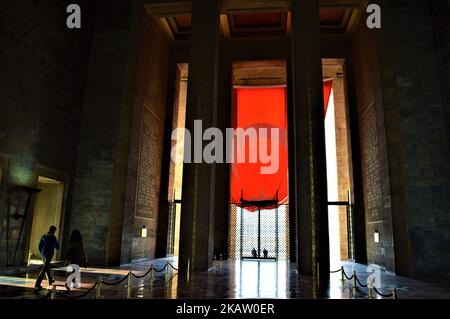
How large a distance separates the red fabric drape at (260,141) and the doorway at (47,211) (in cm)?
758

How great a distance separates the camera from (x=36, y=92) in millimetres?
10211

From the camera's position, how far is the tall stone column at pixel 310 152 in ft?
33.7

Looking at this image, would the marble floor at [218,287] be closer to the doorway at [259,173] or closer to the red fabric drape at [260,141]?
the doorway at [259,173]

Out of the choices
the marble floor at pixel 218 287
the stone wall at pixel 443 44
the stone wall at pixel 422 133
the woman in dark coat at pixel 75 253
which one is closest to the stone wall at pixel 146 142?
the marble floor at pixel 218 287

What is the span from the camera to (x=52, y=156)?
1096 centimetres

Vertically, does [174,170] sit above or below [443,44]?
below

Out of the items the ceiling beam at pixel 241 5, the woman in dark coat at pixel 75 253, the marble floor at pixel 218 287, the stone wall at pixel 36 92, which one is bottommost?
the marble floor at pixel 218 287

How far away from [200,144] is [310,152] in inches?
136

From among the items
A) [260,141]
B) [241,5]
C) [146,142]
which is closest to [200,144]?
[146,142]

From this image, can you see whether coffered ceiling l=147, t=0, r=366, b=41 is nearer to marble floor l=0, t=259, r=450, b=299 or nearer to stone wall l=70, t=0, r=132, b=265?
stone wall l=70, t=0, r=132, b=265

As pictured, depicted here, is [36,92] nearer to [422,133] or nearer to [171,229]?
[171,229]

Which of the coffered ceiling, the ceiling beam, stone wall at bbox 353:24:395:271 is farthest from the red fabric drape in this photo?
the ceiling beam

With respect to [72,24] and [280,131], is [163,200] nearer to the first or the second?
[280,131]
